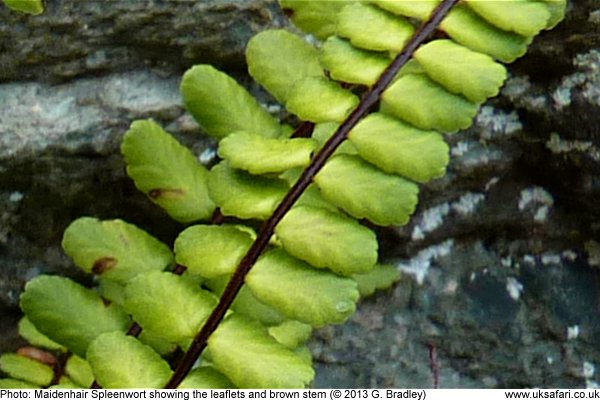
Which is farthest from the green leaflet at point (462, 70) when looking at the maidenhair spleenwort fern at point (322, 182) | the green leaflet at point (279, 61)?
the green leaflet at point (279, 61)

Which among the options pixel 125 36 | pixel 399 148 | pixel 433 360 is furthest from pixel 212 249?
pixel 433 360

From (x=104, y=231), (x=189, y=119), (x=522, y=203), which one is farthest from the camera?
(x=522, y=203)

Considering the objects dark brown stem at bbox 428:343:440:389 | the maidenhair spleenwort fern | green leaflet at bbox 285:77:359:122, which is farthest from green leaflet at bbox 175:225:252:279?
dark brown stem at bbox 428:343:440:389

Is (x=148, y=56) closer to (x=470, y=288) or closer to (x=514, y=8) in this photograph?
(x=514, y=8)

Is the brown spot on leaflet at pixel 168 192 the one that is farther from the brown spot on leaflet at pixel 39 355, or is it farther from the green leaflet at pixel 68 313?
the brown spot on leaflet at pixel 39 355

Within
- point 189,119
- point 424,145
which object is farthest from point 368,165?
point 189,119

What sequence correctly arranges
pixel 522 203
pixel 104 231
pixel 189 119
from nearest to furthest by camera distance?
pixel 104 231
pixel 189 119
pixel 522 203

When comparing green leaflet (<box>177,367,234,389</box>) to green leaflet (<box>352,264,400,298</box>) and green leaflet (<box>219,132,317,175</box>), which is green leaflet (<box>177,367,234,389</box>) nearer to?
green leaflet (<box>219,132,317,175</box>)

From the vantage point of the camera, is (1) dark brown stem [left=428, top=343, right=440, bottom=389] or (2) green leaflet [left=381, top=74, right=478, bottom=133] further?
(1) dark brown stem [left=428, top=343, right=440, bottom=389]
